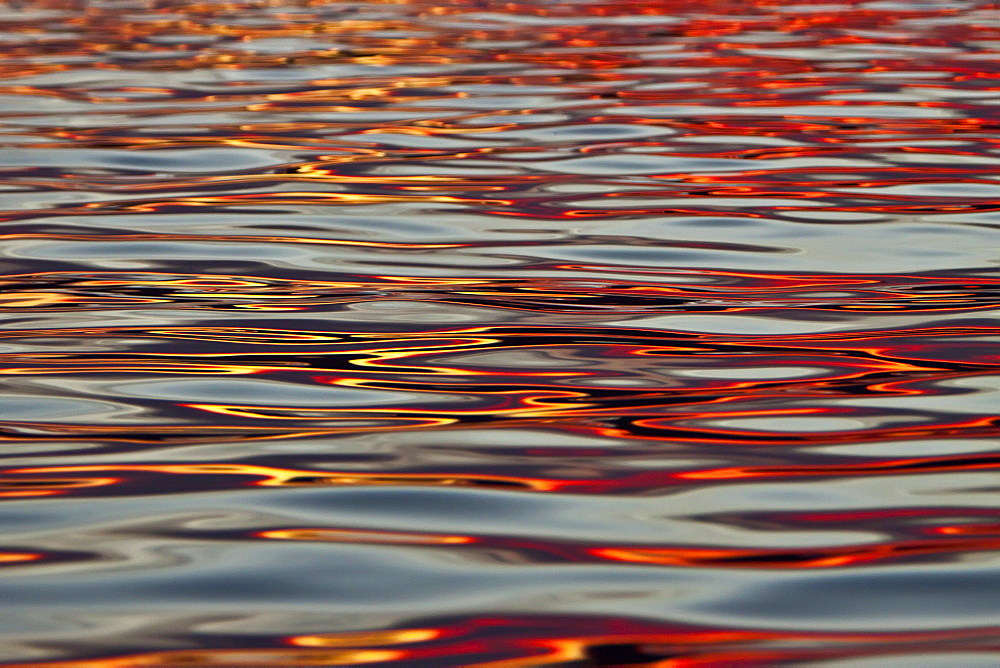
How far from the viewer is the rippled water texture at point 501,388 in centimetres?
158

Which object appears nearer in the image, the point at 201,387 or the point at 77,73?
the point at 201,387

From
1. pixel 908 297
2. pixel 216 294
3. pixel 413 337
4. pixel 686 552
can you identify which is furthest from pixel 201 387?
pixel 908 297

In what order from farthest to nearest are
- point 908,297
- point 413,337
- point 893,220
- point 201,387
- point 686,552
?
point 893,220
point 908,297
point 413,337
point 201,387
point 686,552

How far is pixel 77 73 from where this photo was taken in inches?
Answer: 265

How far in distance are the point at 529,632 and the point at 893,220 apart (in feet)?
7.89

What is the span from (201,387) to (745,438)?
0.83 metres

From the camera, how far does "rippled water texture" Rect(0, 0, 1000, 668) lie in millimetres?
1577

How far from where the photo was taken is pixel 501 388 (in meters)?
2.36

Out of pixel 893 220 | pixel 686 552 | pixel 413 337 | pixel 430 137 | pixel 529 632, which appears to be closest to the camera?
pixel 529 632

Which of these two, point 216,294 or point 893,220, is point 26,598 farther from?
point 893,220

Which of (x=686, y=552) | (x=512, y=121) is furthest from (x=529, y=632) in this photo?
(x=512, y=121)

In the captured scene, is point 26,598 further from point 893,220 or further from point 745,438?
point 893,220

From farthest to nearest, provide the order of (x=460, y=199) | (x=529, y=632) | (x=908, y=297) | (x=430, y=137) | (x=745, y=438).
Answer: (x=430, y=137), (x=460, y=199), (x=908, y=297), (x=745, y=438), (x=529, y=632)

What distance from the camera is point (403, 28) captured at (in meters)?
8.70
